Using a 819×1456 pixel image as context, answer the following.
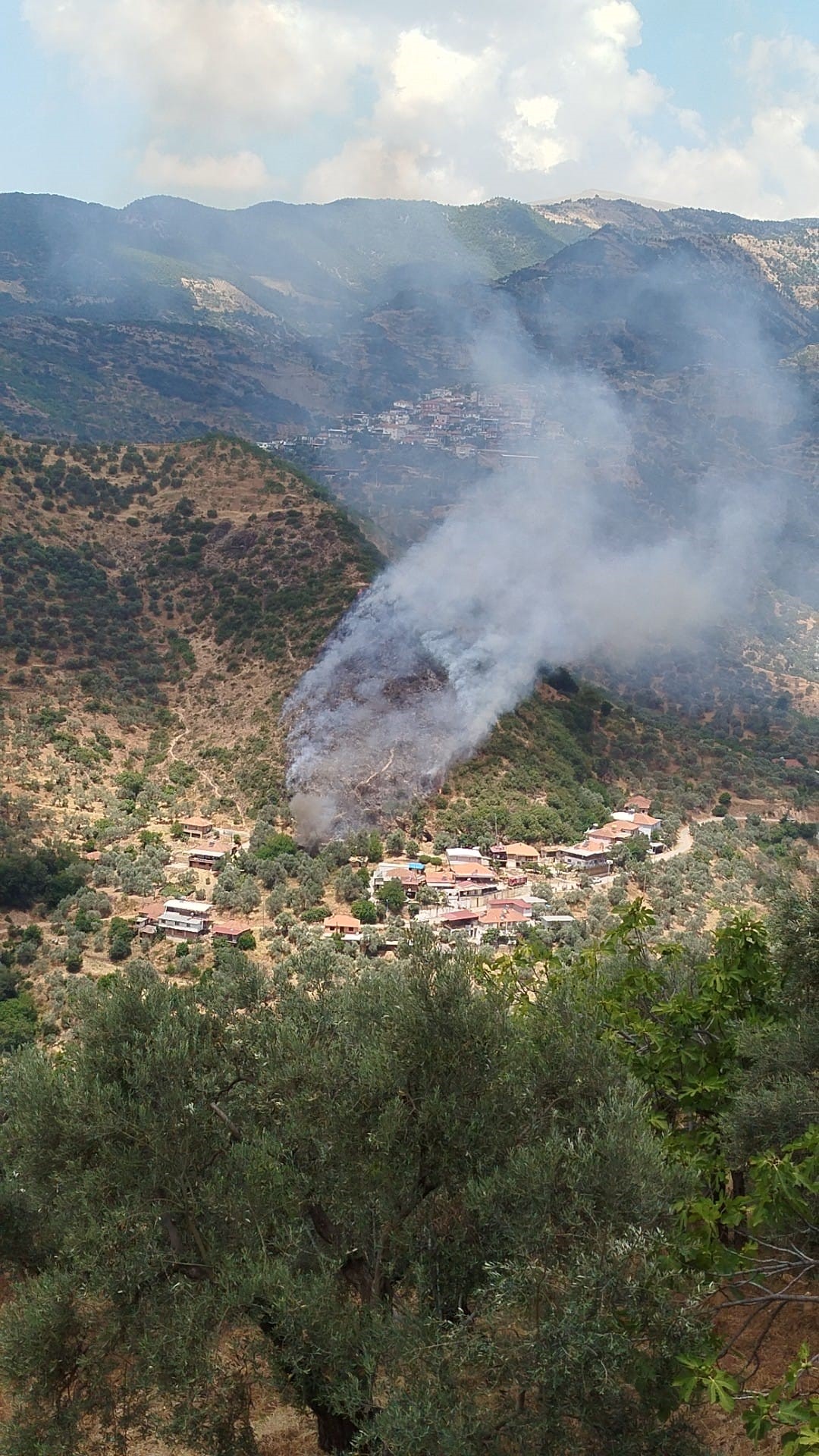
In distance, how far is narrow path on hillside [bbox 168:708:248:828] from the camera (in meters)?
41.8

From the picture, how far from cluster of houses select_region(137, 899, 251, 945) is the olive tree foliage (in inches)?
796

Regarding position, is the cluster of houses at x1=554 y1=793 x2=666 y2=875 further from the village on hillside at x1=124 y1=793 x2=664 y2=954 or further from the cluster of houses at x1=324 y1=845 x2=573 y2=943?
the cluster of houses at x1=324 y1=845 x2=573 y2=943

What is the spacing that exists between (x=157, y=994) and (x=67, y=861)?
25892 mm

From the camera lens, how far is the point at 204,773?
44844 mm

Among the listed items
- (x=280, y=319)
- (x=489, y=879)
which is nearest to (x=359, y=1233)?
(x=489, y=879)

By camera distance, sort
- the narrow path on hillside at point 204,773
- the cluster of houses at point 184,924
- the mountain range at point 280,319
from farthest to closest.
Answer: the mountain range at point 280,319 < the narrow path on hillside at point 204,773 < the cluster of houses at point 184,924

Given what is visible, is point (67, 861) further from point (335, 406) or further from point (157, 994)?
point (335, 406)

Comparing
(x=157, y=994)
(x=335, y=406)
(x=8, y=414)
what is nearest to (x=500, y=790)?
(x=157, y=994)

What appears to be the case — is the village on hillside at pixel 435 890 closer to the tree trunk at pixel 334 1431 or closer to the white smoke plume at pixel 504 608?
the white smoke plume at pixel 504 608

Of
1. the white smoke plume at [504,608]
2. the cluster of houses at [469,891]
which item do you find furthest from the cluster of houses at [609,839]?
the white smoke plume at [504,608]

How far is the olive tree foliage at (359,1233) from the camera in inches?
282

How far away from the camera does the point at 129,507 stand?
61.6 meters

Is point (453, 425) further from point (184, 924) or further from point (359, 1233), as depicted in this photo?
point (359, 1233)

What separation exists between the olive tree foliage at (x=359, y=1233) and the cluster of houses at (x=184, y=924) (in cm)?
2021
